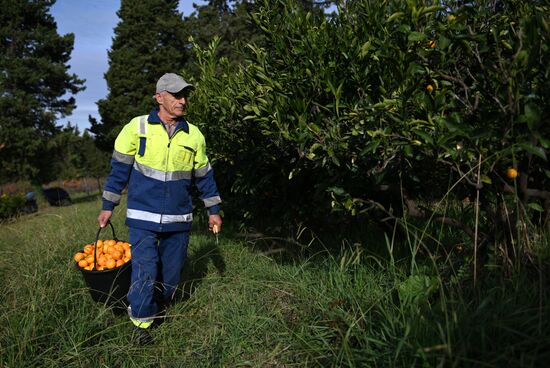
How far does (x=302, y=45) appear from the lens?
3002 millimetres

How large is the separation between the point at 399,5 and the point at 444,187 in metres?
1.55

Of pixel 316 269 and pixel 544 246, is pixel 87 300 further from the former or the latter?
pixel 544 246

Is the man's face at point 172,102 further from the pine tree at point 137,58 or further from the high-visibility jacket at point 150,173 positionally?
the pine tree at point 137,58

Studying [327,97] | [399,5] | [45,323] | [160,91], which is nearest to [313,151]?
[327,97]

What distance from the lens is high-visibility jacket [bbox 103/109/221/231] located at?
129 inches

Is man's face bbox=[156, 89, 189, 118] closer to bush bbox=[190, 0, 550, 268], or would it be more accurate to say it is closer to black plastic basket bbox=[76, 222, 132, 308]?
bush bbox=[190, 0, 550, 268]

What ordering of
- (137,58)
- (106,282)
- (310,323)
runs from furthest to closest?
1. (137,58)
2. (106,282)
3. (310,323)

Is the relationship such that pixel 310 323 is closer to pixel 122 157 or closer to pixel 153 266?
pixel 153 266

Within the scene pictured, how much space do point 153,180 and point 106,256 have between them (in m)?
0.83

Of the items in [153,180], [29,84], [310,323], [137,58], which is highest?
[137,58]

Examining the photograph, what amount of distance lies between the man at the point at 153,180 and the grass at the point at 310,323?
16.1 inches

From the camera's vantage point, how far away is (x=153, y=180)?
3.30m

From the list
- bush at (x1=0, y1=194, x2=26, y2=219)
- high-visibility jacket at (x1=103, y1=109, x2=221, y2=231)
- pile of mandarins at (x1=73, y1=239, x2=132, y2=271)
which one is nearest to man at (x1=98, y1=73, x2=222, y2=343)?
high-visibility jacket at (x1=103, y1=109, x2=221, y2=231)

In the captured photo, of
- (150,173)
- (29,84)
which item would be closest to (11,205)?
(29,84)
